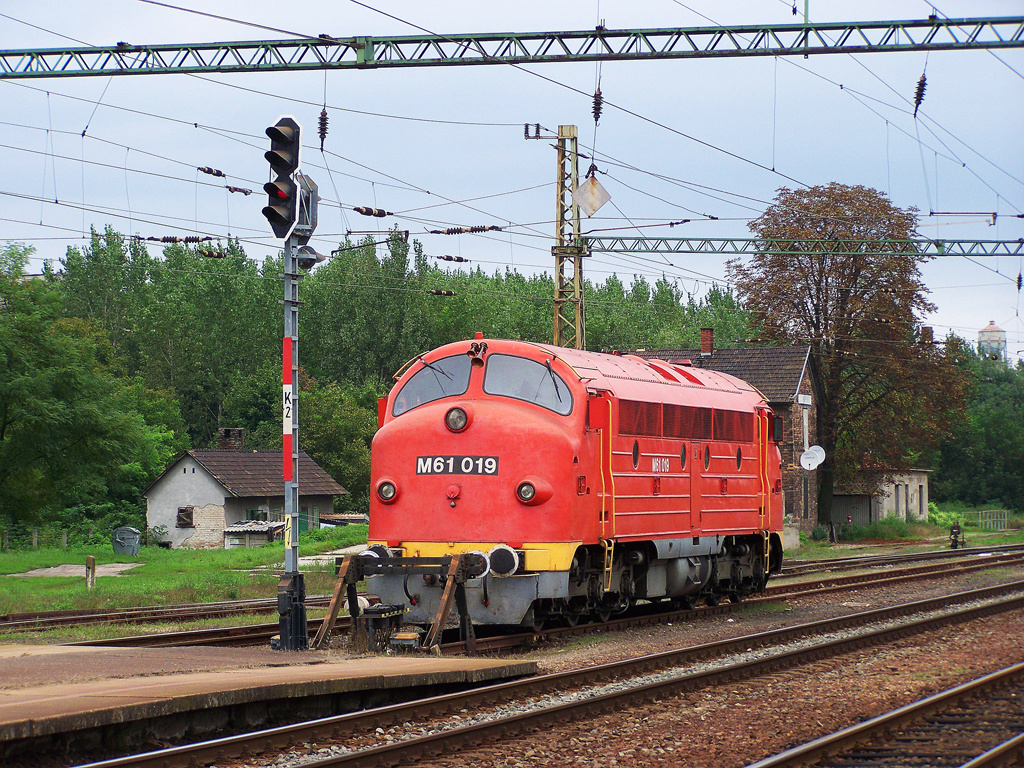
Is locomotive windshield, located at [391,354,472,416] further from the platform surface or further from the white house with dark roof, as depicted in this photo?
the white house with dark roof

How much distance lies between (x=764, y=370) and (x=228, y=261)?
4933 centimetres

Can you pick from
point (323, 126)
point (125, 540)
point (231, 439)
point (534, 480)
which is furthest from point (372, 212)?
point (231, 439)

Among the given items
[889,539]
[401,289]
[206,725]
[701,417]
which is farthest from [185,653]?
[401,289]

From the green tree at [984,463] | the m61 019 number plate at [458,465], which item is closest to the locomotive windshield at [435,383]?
the m61 019 number plate at [458,465]

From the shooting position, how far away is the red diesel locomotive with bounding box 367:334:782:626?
49.2 feet

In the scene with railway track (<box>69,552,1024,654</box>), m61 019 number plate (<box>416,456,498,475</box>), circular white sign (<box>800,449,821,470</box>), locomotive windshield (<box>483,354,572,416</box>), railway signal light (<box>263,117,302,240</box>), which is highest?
railway signal light (<box>263,117,302,240</box>)

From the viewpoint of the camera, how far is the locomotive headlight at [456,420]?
1556 cm

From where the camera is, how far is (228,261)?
283 feet

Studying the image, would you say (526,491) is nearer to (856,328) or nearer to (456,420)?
(456,420)

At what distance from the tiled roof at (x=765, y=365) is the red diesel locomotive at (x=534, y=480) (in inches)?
1134

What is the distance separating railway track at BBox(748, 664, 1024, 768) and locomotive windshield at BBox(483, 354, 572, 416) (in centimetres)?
617

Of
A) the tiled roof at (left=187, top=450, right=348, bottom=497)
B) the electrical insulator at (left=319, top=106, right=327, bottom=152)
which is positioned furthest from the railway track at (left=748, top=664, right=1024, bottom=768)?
the tiled roof at (left=187, top=450, right=348, bottom=497)

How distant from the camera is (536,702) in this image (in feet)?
36.9

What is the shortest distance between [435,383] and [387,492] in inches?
66.6
